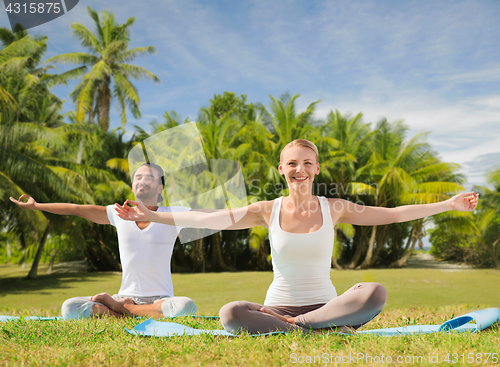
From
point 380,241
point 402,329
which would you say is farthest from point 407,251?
point 402,329

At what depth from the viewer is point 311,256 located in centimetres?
301

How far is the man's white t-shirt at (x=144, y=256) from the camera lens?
4.20m

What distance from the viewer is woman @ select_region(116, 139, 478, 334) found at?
2902 mm

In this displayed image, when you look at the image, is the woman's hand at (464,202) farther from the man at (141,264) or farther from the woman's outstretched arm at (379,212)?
the man at (141,264)

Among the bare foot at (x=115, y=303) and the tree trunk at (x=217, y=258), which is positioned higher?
the bare foot at (x=115, y=303)

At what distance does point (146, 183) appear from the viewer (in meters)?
4.21

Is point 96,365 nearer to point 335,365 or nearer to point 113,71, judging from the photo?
point 335,365

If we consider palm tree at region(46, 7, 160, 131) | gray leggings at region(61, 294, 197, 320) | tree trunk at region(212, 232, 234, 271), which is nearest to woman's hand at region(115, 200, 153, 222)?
gray leggings at region(61, 294, 197, 320)

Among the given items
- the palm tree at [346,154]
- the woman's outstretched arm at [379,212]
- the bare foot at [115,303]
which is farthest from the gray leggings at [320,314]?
the palm tree at [346,154]

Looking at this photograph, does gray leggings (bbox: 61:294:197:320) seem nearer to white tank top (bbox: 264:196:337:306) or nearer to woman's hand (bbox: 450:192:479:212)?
white tank top (bbox: 264:196:337:306)

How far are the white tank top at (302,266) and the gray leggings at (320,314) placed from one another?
3.8 inches

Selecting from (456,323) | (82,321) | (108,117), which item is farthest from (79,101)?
(456,323)

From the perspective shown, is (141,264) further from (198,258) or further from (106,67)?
(106,67)

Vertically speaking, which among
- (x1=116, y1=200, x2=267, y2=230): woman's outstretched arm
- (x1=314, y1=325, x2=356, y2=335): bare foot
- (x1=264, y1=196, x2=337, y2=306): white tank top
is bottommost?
(x1=314, y1=325, x2=356, y2=335): bare foot
